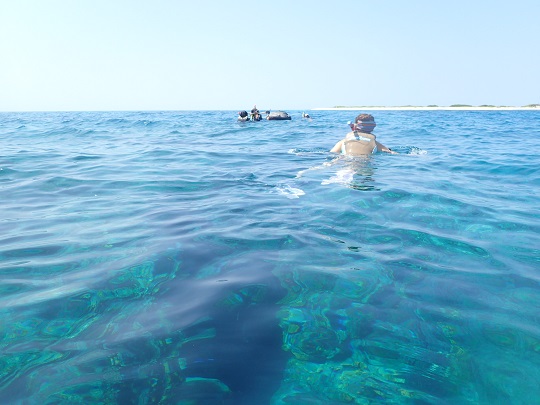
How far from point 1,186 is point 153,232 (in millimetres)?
4356

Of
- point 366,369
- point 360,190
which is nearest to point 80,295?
point 366,369

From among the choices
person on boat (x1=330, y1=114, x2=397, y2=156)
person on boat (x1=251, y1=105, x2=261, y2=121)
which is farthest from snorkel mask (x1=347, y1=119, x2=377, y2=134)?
person on boat (x1=251, y1=105, x2=261, y2=121)

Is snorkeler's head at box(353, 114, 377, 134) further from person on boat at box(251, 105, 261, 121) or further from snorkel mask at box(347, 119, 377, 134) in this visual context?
person on boat at box(251, 105, 261, 121)

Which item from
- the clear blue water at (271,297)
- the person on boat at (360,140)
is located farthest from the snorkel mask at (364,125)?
the clear blue water at (271,297)

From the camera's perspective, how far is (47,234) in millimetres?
3955

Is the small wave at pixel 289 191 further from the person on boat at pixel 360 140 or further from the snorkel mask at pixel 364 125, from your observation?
the snorkel mask at pixel 364 125

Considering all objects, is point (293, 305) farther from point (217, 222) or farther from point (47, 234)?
point (47, 234)

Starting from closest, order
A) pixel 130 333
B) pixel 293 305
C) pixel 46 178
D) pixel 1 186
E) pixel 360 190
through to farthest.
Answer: pixel 130 333
pixel 293 305
pixel 360 190
pixel 1 186
pixel 46 178

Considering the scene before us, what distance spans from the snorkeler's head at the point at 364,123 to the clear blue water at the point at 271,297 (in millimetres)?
3180

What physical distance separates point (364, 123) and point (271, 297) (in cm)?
685

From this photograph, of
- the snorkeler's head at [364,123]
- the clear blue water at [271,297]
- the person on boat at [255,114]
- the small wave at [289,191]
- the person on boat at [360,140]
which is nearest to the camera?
the clear blue water at [271,297]

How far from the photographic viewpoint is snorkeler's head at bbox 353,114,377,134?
8.38 metres

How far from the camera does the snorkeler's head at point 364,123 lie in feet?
27.5

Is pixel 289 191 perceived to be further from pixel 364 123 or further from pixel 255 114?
pixel 255 114
